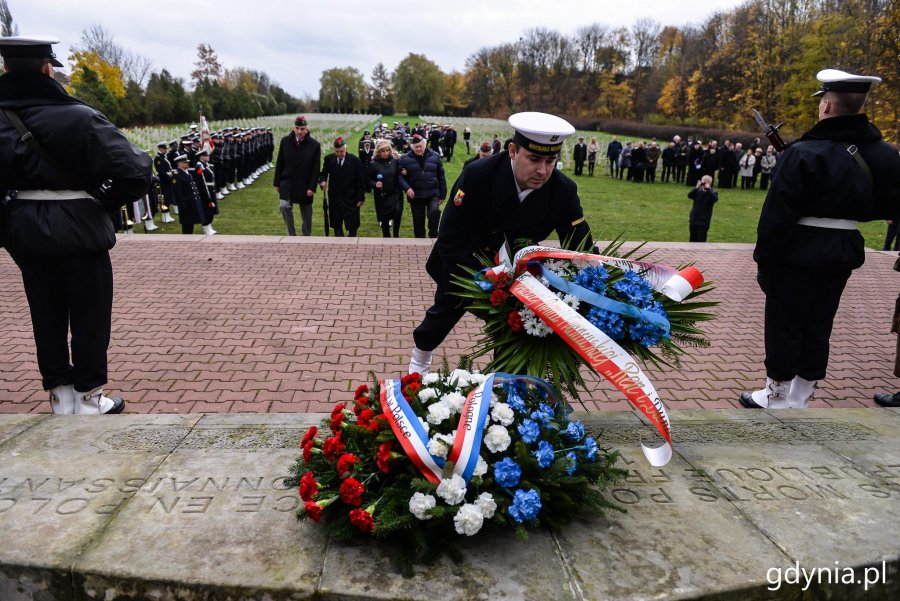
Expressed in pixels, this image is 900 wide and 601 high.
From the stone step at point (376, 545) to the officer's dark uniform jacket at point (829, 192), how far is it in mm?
1322

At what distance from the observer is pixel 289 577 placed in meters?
2.06

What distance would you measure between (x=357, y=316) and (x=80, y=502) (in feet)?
14.0

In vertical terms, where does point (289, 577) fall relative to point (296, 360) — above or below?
above

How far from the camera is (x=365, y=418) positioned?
2.57 meters

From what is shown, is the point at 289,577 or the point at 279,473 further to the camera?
the point at 279,473

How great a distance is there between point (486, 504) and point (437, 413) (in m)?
0.41

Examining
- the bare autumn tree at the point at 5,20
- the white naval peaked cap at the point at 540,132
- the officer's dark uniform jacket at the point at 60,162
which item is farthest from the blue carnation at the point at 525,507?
the bare autumn tree at the point at 5,20

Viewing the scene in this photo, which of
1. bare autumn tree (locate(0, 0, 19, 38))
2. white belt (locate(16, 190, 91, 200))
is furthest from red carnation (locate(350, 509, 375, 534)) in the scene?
bare autumn tree (locate(0, 0, 19, 38))

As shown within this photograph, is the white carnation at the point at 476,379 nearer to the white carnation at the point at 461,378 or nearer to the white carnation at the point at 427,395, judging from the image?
the white carnation at the point at 461,378

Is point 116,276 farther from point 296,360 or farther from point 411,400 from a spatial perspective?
point 411,400

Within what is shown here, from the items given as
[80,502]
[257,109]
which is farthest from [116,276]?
[257,109]

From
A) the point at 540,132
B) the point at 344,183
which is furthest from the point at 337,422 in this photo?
the point at 344,183

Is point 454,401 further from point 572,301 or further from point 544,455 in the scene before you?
point 572,301

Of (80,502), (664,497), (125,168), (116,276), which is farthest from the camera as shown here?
(116,276)
